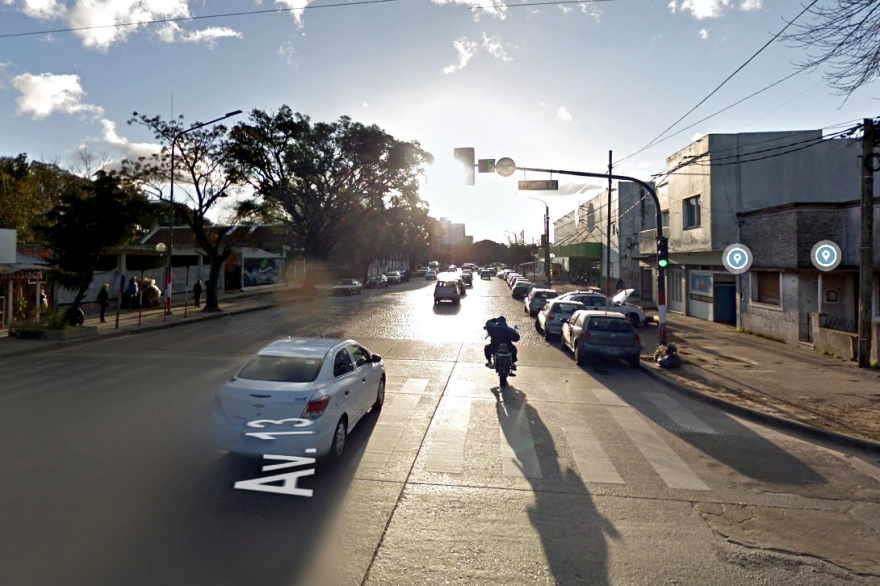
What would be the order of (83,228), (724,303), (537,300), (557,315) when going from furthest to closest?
1. (537,300)
2. (724,303)
3. (557,315)
4. (83,228)

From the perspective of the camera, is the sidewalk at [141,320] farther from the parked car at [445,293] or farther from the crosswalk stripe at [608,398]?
the crosswalk stripe at [608,398]

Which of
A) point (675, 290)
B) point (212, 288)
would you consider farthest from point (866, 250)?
point (212, 288)

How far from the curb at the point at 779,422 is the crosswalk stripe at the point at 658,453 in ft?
6.51

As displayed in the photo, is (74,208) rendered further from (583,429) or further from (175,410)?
(583,429)

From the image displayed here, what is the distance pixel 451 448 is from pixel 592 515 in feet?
8.16

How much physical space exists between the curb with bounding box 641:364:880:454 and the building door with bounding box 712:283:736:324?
14993mm

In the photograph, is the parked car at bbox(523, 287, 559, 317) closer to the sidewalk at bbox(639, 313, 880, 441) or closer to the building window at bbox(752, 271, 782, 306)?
the sidewalk at bbox(639, 313, 880, 441)

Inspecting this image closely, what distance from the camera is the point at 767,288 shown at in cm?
2019

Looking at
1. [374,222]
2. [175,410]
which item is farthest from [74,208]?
[374,222]

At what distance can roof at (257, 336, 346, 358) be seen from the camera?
291 inches

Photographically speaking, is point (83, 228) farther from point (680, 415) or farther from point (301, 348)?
point (680, 415)

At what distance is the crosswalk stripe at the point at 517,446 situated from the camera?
6.64 m

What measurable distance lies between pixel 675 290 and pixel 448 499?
28.5 metres

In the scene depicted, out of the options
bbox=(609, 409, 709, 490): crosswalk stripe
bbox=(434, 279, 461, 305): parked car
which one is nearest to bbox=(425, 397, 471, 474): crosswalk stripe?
bbox=(609, 409, 709, 490): crosswalk stripe
